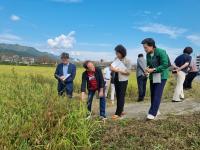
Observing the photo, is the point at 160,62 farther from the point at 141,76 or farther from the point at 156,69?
the point at 141,76

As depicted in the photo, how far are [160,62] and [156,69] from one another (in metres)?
0.21

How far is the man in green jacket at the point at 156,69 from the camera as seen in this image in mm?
9219

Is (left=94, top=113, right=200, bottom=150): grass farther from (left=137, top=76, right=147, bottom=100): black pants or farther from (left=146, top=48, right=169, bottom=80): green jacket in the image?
(left=137, top=76, right=147, bottom=100): black pants

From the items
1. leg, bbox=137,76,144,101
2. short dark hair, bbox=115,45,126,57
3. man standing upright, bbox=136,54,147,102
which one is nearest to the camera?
short dark hair, bbox=115,45,126,57

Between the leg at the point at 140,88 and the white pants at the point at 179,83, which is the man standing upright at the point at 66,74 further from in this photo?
the leg at the point at 140,88

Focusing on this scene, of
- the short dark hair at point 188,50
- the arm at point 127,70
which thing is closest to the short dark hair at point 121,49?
the arm at point 127,70

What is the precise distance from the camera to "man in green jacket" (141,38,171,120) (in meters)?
Result: 9.22

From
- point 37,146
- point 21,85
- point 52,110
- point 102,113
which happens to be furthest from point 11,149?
point 102,113

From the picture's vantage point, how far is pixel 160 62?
9289 millimetres

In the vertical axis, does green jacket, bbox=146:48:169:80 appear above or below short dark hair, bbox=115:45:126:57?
below

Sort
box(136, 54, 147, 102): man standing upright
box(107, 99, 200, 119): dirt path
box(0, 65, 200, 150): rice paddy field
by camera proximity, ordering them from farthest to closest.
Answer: box(136, 54, 147, 102): man standing upright → box(107, 99, 200, 119): dirt path → box(0, 65, 200, 150): rice paddy field

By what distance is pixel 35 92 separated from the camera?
9234 mm

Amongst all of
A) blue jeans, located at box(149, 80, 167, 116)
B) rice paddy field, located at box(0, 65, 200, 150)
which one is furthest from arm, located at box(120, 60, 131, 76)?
rice paddy field, located at box(0, 65, 200, 150)

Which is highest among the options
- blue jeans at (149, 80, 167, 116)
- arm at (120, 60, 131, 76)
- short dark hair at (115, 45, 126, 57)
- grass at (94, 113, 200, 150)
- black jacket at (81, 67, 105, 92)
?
short dark hair at (115, 45, 126, 57)
